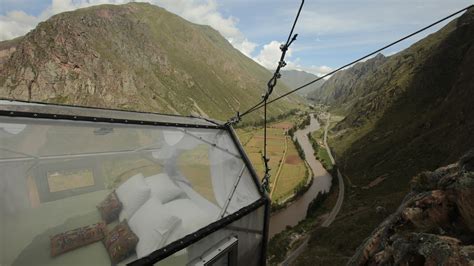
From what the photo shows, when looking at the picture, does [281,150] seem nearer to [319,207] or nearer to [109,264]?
[319,207]

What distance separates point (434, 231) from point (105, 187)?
542 inches

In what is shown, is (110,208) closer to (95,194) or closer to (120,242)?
(95,194)

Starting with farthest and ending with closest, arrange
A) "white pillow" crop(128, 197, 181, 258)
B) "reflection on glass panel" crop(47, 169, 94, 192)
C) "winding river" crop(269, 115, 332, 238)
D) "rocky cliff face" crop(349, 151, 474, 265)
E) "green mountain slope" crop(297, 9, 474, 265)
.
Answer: "winding river" crop(269, 115, 332, 238), "green mountain slope" crop(297, 9, 474, 265), "rocky cliff face" crop(349, 151, 474, 265), "reflection on glass panel" crop(47, 169, 94, 192), "white pillow" crop(128, 197, 181, 258)

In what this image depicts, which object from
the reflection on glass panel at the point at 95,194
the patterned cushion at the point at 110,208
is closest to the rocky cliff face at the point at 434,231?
the reflection on glass panel at the point at 95,194

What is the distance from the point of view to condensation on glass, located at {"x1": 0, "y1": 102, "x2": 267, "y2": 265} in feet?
11.4

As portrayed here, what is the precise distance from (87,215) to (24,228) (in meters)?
0.63

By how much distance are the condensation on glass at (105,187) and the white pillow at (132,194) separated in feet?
0.04

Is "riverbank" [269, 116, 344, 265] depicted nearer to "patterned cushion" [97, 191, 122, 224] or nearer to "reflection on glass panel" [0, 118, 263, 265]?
"reflection on glass panel" [0, 118, 263, 265]

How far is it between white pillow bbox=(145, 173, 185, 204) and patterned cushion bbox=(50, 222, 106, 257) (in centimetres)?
92

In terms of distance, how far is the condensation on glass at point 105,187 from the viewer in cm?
348

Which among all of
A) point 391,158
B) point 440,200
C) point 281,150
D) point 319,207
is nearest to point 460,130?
point 391,158

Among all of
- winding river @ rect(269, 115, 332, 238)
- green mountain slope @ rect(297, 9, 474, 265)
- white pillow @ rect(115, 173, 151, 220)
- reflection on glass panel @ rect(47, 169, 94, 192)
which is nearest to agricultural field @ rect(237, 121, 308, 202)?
winding river @ rect(269, 115, 332, 238)

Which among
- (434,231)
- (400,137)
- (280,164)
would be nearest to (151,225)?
(434,231)

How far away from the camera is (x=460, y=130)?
59.9m
